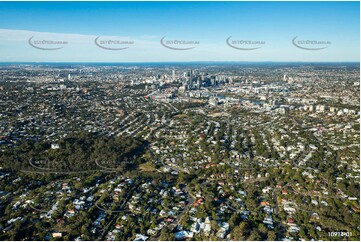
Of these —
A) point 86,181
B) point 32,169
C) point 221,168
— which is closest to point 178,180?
point 221,168

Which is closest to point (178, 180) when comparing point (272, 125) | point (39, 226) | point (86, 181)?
point (86, 181)

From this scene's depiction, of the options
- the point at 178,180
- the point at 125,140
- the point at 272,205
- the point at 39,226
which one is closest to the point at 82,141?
the point at 125,140

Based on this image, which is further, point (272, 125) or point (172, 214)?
point (272, 125)

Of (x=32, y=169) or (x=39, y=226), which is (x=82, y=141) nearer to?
(x=32, y=169)

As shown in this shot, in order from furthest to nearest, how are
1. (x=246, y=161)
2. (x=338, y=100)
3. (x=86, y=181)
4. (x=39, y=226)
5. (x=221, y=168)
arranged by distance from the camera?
(x=338, y=100) < (x=246, y=161) < (x=221, y=168) < (x=86, y=181) < (x=39, y=226)

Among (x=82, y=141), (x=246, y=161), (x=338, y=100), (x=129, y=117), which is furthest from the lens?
(x=338, y=100)

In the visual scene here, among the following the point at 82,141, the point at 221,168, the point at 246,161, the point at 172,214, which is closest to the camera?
the point at 172,214

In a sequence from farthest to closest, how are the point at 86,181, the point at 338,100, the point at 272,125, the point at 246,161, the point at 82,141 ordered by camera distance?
the point at 338,100
the point at 272,125
the point at 82,141
the point at 246,161
the point at 86,181

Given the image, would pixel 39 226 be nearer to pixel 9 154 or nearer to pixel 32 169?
pixel 32 169

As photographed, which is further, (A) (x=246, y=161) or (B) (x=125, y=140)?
(B) (x=125, y=140)
